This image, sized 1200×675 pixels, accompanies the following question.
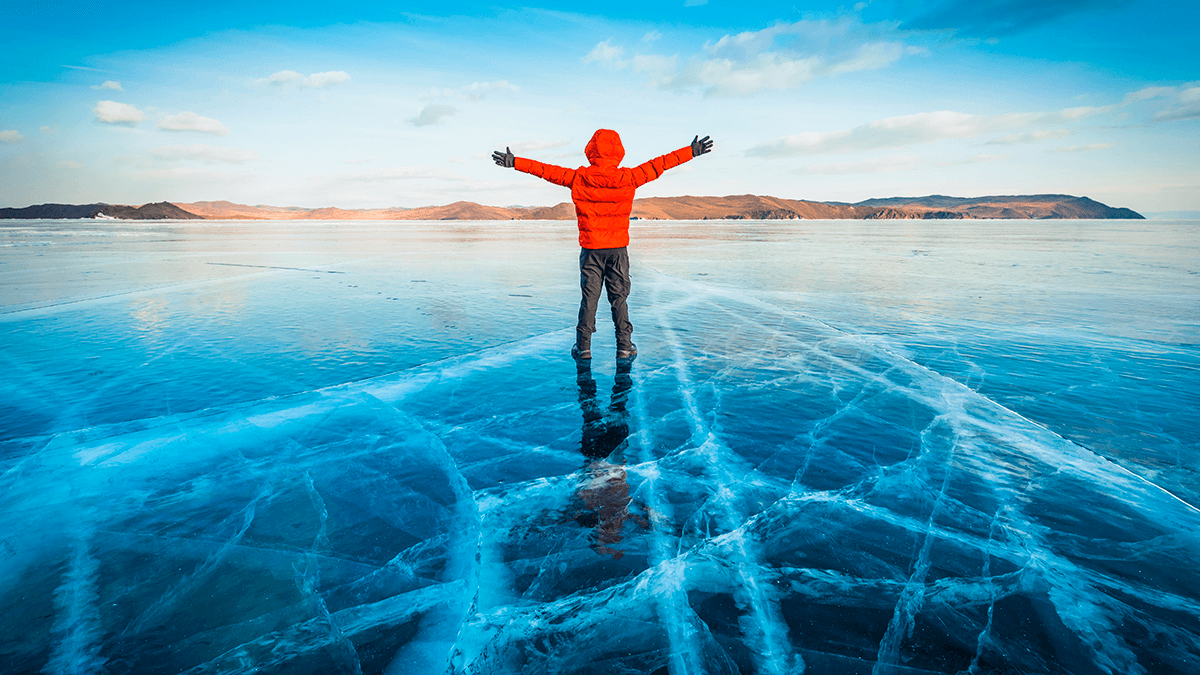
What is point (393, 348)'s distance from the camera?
656cm

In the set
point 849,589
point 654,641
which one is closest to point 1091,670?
point 849,589

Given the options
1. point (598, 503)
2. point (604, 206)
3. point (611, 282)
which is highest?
point (604, 206)

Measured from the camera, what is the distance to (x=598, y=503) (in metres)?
3.06

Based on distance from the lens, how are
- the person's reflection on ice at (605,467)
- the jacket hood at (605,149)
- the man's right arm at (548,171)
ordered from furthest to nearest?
the man's right arm at (548,171)
the jacket hood at (605,149)
the person's reflection on ice at (605,467)

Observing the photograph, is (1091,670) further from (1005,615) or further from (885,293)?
(885,293)

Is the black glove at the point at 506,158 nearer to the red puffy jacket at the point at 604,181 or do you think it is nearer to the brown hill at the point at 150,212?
the red puffy jacket at the point at 604,181

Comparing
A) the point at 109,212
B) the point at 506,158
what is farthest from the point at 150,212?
the point at 506,158

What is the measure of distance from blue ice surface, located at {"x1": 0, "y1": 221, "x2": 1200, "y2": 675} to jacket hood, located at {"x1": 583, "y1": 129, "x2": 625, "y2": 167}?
2284 mm

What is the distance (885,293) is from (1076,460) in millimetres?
8137

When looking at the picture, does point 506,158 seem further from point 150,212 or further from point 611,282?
point 150,212

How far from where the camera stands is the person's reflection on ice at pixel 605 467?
111 inches

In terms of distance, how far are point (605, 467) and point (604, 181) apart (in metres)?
3.53

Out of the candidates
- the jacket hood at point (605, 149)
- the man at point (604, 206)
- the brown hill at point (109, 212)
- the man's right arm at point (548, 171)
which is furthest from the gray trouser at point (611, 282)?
the brown hill at point (109, 212)

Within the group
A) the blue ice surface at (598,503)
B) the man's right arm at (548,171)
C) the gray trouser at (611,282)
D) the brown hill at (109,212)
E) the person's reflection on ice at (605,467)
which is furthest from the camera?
the brown hill at (109,212)
